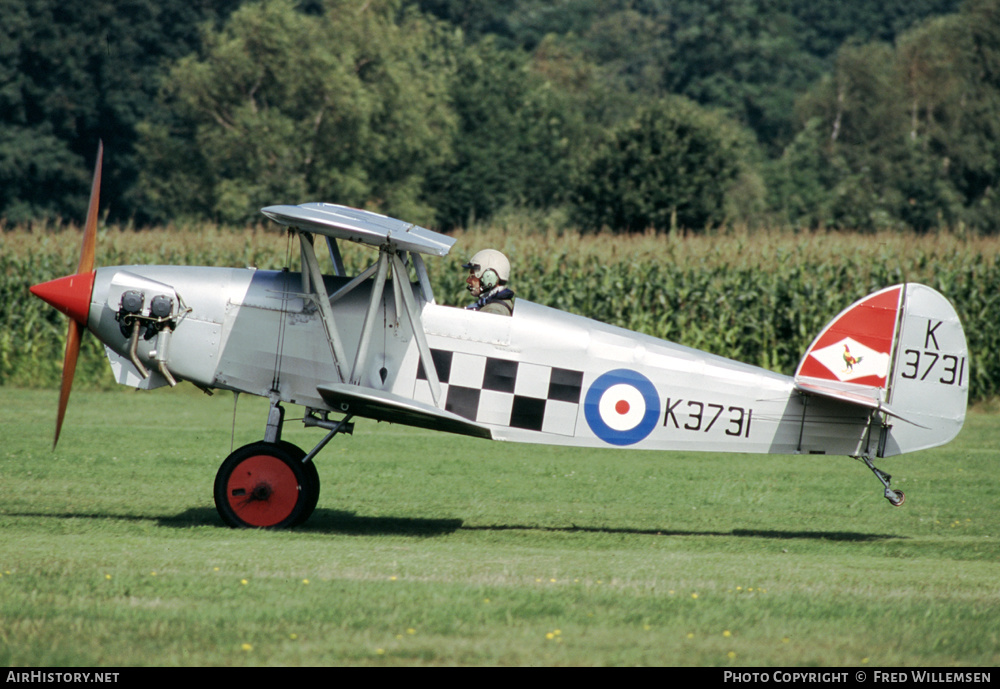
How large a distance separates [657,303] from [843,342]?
11.3 meters

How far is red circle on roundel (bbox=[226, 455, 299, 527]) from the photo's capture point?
8.67 metres

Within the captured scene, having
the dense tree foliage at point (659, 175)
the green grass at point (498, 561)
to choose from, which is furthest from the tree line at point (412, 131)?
the green grass at point (498, 561)

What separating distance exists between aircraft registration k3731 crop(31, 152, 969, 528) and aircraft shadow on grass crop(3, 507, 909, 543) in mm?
532

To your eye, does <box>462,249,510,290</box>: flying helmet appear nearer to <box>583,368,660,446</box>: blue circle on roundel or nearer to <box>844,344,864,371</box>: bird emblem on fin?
<box>583,368,660,446</box>: blue circle on roundel

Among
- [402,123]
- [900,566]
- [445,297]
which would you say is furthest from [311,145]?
[900,566]

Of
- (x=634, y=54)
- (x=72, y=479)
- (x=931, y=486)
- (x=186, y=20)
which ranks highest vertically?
(x=634, y=54)

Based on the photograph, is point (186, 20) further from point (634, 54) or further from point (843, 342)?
point (843, 342)

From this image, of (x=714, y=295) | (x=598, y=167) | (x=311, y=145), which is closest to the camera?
(x=714, y=295)

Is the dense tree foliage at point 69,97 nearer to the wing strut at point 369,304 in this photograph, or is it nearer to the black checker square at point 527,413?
the wing strut at point 369,304

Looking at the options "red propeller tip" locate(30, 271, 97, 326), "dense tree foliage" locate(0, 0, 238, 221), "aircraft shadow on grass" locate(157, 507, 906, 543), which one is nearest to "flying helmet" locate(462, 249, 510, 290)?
"aircraft shadow on grass" locate(157, 507, 906, 543)

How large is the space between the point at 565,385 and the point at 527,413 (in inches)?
14.9

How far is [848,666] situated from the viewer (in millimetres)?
5426

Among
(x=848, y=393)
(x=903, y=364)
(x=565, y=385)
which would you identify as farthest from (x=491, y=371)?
(x=903, y=364)

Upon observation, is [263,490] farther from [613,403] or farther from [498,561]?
[613,403]
